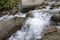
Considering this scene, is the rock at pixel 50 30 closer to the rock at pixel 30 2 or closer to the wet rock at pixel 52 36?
the wet rock at pixel 52 36

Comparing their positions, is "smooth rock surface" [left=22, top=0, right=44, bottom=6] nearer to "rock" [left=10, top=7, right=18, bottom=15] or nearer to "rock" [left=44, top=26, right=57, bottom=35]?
"rock" [left=10, top=7, right=18, bottom=15]

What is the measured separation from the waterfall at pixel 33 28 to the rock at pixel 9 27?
148mm

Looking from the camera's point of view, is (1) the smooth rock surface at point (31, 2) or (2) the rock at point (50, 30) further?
(1) the smooth rock surface at point (31, 2)

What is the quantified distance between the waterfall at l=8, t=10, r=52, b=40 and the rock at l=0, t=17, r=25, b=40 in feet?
0.48

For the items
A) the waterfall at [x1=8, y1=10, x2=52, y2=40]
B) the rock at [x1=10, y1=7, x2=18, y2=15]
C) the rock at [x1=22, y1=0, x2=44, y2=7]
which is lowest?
the waterfall at [x1=8, y1=10, x2=52, y2=40]

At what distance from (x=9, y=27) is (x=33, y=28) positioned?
2.72 feet

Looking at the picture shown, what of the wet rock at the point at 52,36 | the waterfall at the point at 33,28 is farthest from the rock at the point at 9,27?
the wet rock at the point at 52,36

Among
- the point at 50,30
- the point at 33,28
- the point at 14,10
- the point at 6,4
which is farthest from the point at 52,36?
the point at 6,4

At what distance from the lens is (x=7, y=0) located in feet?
30.6

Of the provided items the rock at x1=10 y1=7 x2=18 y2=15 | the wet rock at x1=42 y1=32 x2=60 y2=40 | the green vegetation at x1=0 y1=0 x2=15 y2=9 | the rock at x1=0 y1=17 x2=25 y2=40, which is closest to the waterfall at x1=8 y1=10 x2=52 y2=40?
the rock at x1=0 y1=17 x2=25 y2=40

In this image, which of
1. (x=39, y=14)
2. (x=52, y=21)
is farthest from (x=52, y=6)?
(x=52, y=21)

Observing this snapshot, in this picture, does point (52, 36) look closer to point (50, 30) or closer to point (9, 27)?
point (50, 30)

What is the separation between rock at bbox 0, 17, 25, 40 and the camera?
19.0 feet

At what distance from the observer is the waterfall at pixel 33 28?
5775 mm
